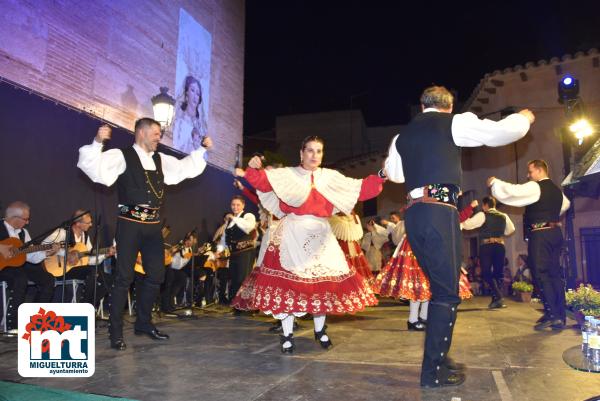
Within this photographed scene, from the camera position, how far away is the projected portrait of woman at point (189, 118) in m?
9.88

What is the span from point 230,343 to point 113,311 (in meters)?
1.07

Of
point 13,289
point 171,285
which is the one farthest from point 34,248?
point 171,285

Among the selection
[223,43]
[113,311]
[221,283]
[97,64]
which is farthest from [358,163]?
[113,311]

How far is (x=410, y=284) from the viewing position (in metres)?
5.12

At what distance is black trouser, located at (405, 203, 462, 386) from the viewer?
112 inches

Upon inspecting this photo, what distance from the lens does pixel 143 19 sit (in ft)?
29.5

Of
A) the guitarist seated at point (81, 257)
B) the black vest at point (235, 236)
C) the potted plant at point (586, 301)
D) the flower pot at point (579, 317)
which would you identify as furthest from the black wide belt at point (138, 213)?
the flower pot at point (579, 317)

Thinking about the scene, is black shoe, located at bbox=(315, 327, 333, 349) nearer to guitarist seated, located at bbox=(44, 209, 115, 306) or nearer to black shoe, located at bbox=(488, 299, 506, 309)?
guitarist seated, located at bbox=(44, 209, 115, 306)

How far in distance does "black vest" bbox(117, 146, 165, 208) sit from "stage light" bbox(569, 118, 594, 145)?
17.8ft

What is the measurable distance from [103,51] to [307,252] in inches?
229

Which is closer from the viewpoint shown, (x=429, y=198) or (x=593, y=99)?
(x=429, y=198)

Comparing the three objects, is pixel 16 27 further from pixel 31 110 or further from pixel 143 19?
pixel 143 19

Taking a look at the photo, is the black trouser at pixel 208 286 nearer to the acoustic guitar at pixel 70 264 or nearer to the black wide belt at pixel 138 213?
A: the acoustic guitar at pixel 70 264

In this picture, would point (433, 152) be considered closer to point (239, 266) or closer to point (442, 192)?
point (442, 192)
